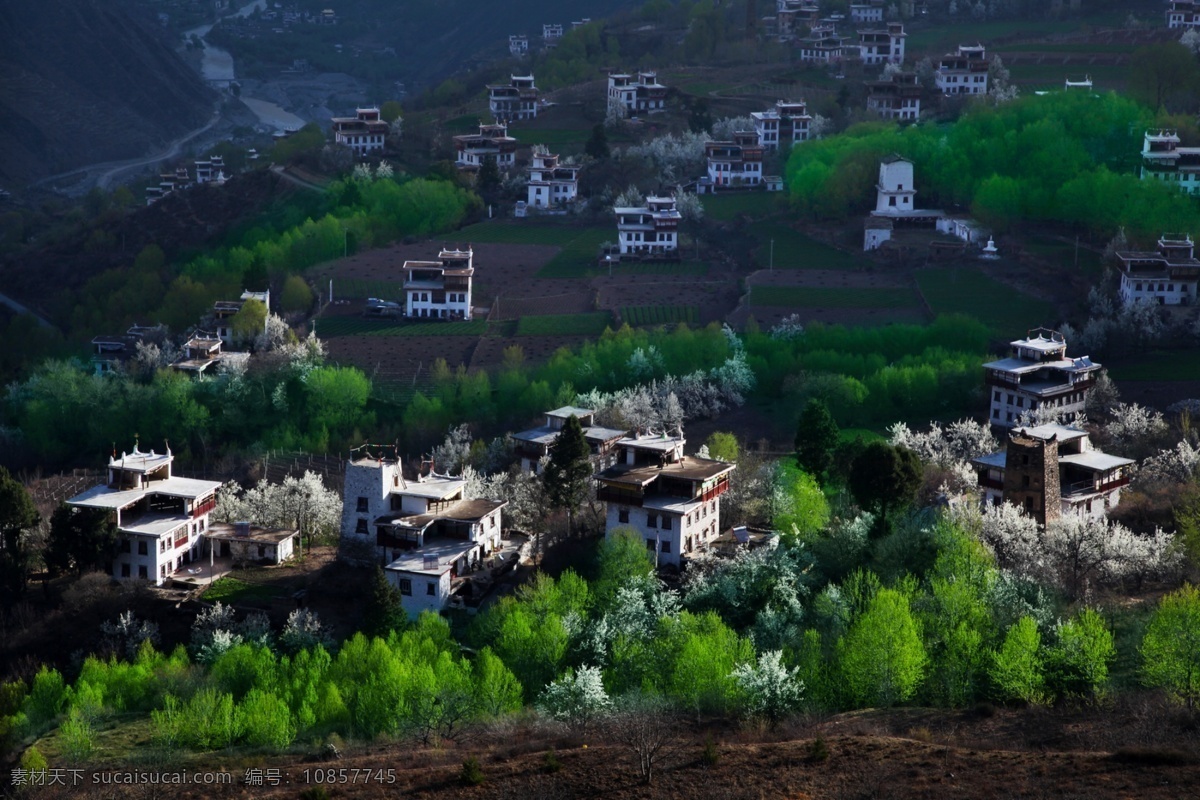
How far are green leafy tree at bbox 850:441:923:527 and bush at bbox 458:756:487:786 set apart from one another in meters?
14.6

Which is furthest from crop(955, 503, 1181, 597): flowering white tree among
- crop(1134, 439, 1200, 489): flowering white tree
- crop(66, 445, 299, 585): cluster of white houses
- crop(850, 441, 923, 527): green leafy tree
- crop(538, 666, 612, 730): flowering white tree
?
crop(66, 445, 299, 585): cluster of white houses

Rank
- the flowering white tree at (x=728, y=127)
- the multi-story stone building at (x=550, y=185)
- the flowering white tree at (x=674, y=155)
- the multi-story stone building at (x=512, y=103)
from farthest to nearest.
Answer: the multi-story stone building at (x=512, y=103)
the flowering white tree at (x=728, y=127)
the flowering white tree at (x=674, y=155)
the multi-story stone building at (x=550, y=185)

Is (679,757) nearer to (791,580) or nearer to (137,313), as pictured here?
(791,580)

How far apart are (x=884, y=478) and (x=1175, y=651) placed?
9.50m

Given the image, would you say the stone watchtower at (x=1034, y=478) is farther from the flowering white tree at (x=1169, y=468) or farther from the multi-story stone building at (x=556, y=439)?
the multi-story stone building at (x=556, y=439)

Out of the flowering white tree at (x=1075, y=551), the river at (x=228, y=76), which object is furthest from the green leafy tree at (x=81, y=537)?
the river at (x=228, y=76)

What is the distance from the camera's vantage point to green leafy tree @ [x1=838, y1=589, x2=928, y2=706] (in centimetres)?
3594

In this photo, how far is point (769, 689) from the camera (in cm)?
3566

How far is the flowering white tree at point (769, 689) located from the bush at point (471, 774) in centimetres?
594

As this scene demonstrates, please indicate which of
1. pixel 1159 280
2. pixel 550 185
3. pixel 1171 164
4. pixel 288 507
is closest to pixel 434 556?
pixel 288 507

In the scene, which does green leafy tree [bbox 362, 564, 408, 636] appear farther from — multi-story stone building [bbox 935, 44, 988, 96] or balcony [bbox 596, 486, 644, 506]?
multi-story stone building [bbox 935, 44, 988, 96]

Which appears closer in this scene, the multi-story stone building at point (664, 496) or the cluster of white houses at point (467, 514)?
the cluster of white houses at point (467, 514)

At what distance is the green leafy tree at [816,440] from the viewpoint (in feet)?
155

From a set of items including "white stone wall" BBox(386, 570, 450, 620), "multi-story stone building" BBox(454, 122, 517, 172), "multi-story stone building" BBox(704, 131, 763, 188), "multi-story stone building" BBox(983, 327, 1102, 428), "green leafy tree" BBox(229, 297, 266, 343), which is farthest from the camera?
"multi-story stone building" BBox(454, 122, 517, 172)
